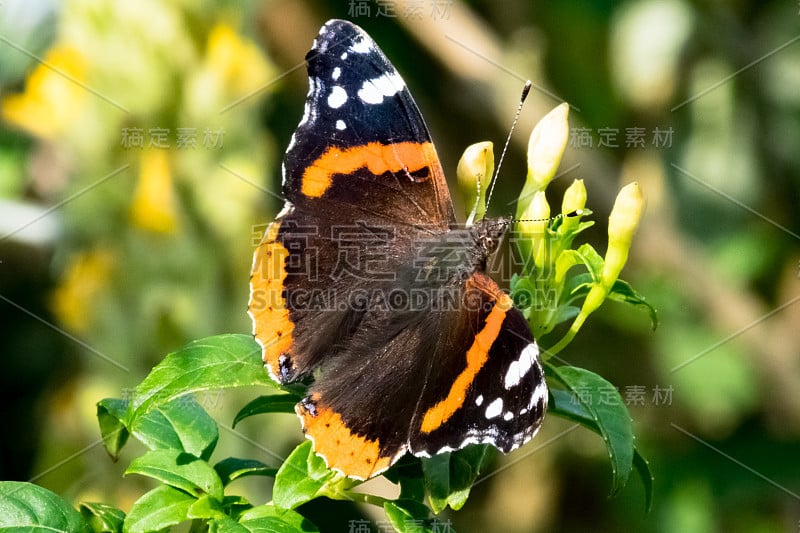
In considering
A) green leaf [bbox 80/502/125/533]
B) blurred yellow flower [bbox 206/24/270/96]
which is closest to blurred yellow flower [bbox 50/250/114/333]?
blurred yellow flower [bbox 206/24/270/96]

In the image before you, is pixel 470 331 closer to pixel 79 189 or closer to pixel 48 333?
pixel 79 189

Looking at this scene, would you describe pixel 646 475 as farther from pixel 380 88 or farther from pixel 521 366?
pixel 380 88

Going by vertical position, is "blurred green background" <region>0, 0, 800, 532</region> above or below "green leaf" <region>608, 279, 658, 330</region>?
below

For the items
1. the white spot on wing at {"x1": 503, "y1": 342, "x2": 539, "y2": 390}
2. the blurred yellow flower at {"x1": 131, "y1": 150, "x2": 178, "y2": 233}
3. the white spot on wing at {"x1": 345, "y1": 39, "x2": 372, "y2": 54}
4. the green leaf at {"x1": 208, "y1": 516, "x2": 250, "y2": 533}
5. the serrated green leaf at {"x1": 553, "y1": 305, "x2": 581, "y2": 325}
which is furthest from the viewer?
the blurred yellow flower at {"x1": 131, "y1": 150, "x2": 178, "y2": 233}

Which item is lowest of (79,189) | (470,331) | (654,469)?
(654,469)

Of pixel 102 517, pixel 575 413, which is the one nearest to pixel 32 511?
pixel 102 517

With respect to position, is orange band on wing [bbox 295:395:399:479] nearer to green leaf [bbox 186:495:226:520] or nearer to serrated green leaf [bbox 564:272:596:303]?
green leaf [bbox 186:495:226:520]

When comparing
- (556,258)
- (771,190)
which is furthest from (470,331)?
(771,190)
